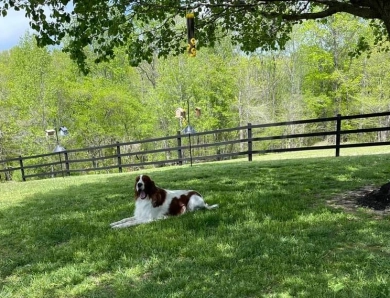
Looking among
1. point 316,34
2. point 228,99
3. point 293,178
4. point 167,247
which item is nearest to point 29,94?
point 228,99

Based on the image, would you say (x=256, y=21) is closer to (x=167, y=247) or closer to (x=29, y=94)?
(x=167, y=247)

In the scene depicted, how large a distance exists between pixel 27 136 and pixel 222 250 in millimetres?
26568

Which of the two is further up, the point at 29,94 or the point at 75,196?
the point at 29,94

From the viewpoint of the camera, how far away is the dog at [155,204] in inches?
197

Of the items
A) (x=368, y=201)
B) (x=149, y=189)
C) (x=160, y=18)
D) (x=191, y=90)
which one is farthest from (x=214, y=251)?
(x=191, y=90)

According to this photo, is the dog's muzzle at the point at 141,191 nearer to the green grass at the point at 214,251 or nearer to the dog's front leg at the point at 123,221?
the dog's front leg at the point at 123,221

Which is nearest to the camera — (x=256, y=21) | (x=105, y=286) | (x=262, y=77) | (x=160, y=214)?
(x=105, y=286)

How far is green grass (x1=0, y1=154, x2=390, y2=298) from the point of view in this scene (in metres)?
2.87

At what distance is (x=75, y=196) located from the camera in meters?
7.77

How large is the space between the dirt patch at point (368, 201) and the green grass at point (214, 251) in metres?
0.25

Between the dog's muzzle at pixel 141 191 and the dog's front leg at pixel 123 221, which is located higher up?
the dog's muzzle at pixel 141 191

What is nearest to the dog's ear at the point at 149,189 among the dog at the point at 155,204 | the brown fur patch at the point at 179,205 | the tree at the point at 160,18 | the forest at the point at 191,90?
the dog at the point at 155,204

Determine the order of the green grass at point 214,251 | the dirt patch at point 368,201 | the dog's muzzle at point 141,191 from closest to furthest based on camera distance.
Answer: the green grass at point 214,251
the dirt patch at point 368,201
the dog's muzzle at point 141,191

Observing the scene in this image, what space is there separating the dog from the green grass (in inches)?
11.7
